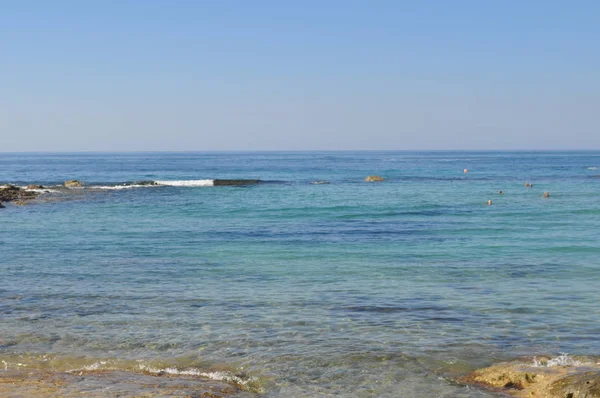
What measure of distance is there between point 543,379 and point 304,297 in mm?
6915

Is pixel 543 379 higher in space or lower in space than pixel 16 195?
lower

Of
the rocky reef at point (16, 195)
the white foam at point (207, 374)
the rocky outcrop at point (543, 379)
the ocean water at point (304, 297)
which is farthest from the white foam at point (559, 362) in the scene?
the rocky reef at point (16, 195)

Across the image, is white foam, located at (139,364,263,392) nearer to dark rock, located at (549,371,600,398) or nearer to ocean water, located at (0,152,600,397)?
ocean water, located at (0,152,600,397)

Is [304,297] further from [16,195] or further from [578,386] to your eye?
[16,195]

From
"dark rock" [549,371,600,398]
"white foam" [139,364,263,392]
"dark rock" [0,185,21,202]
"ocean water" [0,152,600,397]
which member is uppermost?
"dark rock" [0,185,21,202]

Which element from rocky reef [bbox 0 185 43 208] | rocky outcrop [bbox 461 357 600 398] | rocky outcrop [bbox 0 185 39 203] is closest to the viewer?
rocky outcrop [bbox 461 357 600 398]

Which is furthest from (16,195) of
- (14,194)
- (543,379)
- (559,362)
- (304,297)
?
(543,379)

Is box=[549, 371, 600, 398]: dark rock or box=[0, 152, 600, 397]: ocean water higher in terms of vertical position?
box=[549, 371, 600, 398]: dark rock

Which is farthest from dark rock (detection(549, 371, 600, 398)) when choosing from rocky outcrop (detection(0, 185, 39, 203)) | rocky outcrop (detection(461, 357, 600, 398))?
rocky outcrop (detection(0, 185, 39, 203))

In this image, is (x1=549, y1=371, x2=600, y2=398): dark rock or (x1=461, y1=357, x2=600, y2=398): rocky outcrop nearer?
(x1=549, y1=371, x2=600, y2=398): dark rock

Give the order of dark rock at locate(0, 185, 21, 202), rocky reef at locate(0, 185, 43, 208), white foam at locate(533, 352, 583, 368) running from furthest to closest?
1. dark rock at locate(0, 185, 21, 202)
2. rocky reef at locate(0, 185, 43, 208)
3. white foam at locate(533, 352, 583, 368)

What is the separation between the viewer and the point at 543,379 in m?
9.83

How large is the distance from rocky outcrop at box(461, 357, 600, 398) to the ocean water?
0.41 metres

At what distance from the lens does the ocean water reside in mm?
11141
